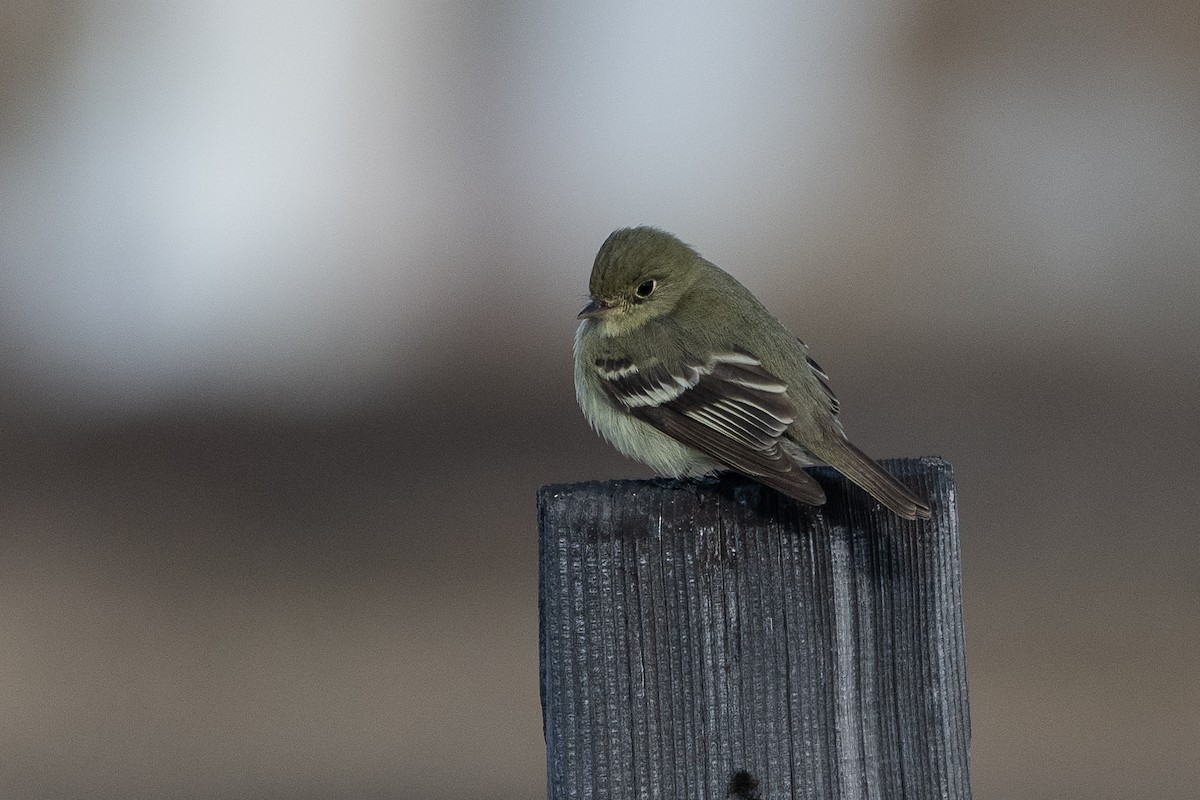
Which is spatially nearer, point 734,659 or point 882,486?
Result: point 734,659

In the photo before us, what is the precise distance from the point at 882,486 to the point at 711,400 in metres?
1.93

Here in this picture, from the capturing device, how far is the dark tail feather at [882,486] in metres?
3.13

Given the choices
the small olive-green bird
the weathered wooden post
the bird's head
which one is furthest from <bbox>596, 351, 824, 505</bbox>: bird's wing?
the weathered wooden post

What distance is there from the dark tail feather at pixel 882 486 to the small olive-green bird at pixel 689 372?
170 mm

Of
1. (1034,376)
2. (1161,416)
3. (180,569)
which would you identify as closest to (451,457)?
(180,569)

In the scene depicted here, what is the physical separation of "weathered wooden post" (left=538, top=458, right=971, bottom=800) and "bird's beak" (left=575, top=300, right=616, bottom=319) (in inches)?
121

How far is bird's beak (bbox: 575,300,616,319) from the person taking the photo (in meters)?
6.06

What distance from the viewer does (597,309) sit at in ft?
20.0

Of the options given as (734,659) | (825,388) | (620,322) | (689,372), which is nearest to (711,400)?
(689,372)

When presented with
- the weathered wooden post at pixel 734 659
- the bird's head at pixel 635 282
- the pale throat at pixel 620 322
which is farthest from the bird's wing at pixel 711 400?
the weathered wooden post at pixel 734 659

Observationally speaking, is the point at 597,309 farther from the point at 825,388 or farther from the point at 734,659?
the point at 734,659

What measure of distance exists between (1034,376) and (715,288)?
6.55m

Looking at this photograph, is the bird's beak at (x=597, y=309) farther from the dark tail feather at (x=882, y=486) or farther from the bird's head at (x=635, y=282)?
the dark tail feather at (x=882, y=486)

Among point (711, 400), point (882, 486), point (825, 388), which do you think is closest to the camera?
point (882, 486)
